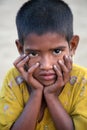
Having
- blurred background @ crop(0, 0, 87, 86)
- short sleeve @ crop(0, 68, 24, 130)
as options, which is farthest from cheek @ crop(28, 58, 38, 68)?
blurred background @ crop(0, 0, 87, 86)

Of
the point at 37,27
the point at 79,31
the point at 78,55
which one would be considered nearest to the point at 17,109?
the point at 37,27

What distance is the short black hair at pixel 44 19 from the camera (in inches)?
84.9

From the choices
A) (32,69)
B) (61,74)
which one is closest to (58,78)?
(61,74)

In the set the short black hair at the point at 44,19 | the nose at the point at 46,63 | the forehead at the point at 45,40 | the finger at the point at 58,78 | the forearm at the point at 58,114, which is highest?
the short black hair at the point at 44,19

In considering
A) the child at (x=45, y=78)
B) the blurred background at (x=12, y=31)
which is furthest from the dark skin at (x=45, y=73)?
the blurred background at (x=12, y=31)

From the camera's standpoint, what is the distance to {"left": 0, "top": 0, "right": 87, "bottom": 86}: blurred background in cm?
443

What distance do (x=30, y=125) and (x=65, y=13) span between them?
627mm

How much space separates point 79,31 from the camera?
5.20m

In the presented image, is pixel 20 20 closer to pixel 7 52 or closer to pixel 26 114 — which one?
pixel 26 114

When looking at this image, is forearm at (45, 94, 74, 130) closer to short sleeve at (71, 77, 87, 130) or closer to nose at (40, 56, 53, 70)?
short sleeve at (71, 77, 87, 130)

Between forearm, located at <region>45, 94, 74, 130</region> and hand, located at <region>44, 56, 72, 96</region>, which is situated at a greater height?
hand, located at <region>44, 56, 72, 96</region>

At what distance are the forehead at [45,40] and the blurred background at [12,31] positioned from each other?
6.16 feet

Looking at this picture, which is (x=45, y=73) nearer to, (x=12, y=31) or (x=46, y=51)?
(x=46, y=51)

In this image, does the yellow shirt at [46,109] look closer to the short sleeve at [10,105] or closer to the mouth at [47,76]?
the short sleeve at [10,105]
